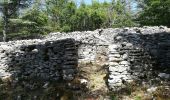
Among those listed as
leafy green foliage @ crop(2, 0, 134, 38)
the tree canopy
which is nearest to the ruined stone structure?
the tree canopy

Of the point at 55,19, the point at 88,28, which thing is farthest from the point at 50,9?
the point at 88,28

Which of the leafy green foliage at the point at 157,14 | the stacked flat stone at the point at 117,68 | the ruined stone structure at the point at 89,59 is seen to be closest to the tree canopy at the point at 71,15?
the leafy green foliage at the point at 157,14

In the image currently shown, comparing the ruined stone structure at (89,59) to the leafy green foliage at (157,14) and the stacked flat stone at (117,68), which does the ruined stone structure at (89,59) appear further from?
the leafy green foliage at (157,14)

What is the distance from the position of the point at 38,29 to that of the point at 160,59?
3006 centimetres

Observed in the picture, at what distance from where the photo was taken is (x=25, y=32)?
145 feet

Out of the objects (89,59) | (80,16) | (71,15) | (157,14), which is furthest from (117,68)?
(71,15)

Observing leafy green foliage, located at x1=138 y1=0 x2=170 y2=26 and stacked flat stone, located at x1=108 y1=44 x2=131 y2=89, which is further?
leafy green foliage, located at x1=138 y1=0 x2=170 y2=26

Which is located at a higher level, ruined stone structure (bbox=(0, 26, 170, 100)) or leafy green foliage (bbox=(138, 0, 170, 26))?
leafy green foliage (bbox=(138, 0, 170, 26))

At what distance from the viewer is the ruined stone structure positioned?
47.4 feet

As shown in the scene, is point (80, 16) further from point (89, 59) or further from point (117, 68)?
point (117, 68)

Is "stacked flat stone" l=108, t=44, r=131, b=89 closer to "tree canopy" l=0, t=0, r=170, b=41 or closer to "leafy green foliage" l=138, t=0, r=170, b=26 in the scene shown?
"tree canopy" l=0, t=0, r=170, b=41

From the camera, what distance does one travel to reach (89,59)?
19.6 meters

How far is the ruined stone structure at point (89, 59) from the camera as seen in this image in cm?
1446

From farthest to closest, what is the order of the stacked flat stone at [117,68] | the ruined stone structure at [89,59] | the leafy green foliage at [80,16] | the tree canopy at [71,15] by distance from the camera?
1. the leafy green foliage at [80,16]
2. the tree canopy at [71,15]
3. the ruined stone structure at [89,59]
4. the stacked flat stone at [117,68]
